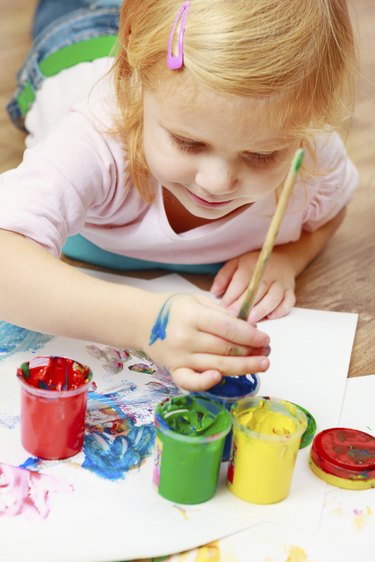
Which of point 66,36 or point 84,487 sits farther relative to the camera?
point 66,36

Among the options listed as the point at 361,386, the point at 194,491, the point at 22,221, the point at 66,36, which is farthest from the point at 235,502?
the point at 66,36

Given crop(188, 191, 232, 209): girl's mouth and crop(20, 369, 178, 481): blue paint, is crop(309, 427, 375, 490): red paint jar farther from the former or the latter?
crop(188, 191, 232, 209): girl's mouth

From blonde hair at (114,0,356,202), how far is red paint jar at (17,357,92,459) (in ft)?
1.04

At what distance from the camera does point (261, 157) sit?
1005mm

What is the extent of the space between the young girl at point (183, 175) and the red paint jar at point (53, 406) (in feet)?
0.22

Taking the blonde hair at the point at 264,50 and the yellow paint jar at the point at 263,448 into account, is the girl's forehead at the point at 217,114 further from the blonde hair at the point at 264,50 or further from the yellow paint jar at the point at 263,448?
the yellow paint jar at the point at 263,448

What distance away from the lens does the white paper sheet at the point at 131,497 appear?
0.79m

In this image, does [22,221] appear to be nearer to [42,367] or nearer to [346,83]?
[42,367]

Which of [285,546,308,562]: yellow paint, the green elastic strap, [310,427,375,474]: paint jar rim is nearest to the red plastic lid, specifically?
[310,427,375,474]: paint jar rim

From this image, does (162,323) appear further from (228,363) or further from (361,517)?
(361,517)

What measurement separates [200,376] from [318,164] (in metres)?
0.54

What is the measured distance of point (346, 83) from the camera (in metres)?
1.04

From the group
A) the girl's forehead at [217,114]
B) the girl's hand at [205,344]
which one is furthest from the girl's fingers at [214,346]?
the girl's forehead at [217,114]

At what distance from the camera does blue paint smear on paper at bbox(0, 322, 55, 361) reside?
3.43 ft
